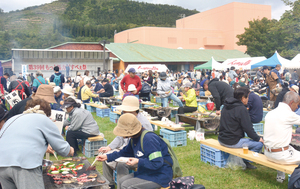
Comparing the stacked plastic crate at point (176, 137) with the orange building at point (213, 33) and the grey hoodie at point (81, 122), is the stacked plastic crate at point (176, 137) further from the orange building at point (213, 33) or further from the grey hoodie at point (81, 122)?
the orange building at point (213, 33)

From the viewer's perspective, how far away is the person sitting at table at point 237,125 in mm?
4582

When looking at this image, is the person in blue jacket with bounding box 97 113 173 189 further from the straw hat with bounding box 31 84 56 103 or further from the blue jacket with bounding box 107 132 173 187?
the straw hat with bounding box 31 84 56 103

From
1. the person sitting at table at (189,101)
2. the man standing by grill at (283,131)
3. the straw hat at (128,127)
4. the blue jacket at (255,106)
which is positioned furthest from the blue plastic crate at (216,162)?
the person sitting at table at (189,101)

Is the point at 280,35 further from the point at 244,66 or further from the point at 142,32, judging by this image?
the point at 142,32

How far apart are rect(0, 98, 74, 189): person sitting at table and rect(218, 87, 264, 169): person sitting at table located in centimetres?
318

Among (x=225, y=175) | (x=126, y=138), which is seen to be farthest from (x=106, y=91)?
(x=225, y=175)

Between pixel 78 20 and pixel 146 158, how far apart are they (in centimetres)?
9026

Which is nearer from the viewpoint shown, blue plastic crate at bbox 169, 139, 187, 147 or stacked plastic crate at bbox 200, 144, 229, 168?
stacked plastic crate at bbox 200, 144, 229, 168

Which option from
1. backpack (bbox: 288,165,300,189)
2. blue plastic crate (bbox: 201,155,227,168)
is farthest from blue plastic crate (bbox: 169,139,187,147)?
backpack (bbox: 288,165,300,189)

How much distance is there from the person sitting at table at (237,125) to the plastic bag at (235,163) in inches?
12.1

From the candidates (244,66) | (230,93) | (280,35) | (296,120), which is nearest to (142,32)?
(280,35)

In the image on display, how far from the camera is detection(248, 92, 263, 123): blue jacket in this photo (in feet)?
19.7

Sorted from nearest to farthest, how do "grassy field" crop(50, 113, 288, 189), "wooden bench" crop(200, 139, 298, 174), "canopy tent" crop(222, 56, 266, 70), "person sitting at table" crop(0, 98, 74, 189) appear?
"person sitting at table" crop(0, 98, 74, 189), "wooden bench" crop(200, 139, 298, 174), "grassy field" crop(50, 113, 288, 189), "canopy tent" crop(222, 56, 266, 70)

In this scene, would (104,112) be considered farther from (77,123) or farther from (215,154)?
(215,154)
